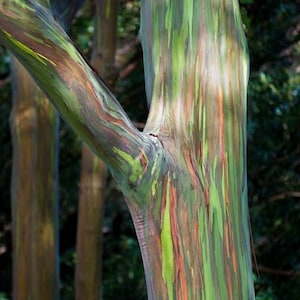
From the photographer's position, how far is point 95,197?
Answer: 4078 mm

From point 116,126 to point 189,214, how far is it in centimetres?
32

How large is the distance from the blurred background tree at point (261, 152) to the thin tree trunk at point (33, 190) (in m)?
1.83

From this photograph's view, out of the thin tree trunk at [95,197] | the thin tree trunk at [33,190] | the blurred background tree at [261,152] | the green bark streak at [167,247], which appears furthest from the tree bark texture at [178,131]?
the blurred background tree at [261,152]

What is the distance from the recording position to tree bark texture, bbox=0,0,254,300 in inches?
68.5

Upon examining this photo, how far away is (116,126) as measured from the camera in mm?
1777

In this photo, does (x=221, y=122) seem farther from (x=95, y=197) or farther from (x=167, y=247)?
(x=95, y=197)

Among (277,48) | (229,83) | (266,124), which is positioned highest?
(277,48)

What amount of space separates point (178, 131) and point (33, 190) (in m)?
1.98

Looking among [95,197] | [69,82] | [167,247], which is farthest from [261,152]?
[69,82]

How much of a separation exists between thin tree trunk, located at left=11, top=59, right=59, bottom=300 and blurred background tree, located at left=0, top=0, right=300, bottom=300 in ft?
6.01

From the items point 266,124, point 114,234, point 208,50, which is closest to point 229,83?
point 208,50

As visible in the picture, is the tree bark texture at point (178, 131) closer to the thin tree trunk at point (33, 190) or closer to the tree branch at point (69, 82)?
the tree branch at point (69, 82)

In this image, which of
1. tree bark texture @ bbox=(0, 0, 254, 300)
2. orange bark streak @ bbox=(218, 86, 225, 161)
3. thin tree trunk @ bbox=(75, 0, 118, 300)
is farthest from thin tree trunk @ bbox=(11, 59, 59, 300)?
orange bark streak @ bbox=(218, 86, 225, 161)

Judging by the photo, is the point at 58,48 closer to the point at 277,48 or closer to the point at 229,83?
the point at 229,83
